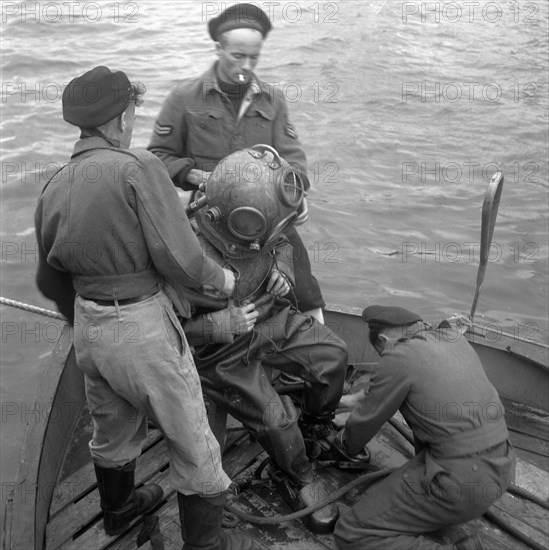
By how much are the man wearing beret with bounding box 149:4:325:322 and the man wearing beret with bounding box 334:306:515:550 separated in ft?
3.32

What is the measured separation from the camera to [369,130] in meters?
12.1

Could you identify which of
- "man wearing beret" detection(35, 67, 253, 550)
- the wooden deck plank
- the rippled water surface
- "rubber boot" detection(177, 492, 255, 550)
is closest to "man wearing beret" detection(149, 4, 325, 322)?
"man wearing beret" detection(35, 67, 253, 550)

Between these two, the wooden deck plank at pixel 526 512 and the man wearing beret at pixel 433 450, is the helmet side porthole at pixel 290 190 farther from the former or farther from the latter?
the wooden deck plank at pixel 526 512

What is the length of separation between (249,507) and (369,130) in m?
9.51

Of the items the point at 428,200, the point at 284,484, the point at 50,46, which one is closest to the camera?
the point at 284,484

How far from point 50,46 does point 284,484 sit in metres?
13.2

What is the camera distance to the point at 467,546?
3182 mm

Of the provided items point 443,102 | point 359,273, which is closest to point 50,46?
point 443,102

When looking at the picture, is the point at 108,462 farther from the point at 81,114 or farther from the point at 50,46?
the point at 50,46

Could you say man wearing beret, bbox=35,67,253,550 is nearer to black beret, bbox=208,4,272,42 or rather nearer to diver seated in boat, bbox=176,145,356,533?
diver seated in boat, bbox=176,145,356,533

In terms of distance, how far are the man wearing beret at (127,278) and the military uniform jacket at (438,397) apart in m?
0.90

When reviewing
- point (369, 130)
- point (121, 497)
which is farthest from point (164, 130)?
point (369, 130)

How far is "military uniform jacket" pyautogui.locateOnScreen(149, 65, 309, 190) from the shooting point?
380 cm

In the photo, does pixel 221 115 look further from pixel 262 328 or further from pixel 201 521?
pixel 201 521
